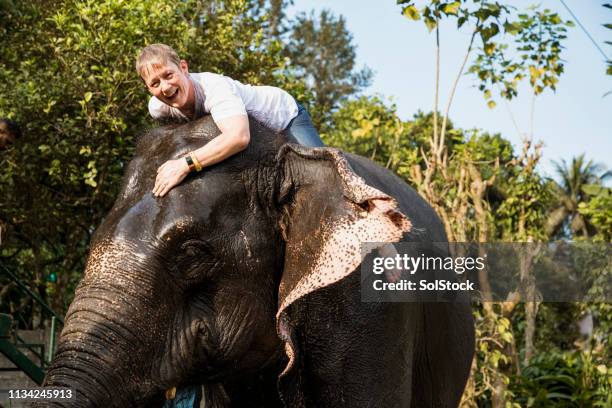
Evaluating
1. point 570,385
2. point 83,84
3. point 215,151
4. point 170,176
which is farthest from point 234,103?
point 570,385

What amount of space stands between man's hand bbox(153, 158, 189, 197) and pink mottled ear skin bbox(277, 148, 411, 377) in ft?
1.46

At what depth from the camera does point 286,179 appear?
3.74 m

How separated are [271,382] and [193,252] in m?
0.65

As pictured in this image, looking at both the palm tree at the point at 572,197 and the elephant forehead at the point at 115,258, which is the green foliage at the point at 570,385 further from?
the palm tree at the point at 572,197

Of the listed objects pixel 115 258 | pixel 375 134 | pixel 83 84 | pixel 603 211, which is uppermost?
pixel 375 134

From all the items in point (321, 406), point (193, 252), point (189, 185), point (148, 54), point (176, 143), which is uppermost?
point (148, 54)

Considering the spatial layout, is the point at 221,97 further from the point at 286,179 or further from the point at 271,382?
the point at 271,382

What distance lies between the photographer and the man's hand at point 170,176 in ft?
11.6

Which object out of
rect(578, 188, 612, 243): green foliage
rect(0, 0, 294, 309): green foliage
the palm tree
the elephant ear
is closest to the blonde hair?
the elephant ear

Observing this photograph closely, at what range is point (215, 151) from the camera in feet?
11.8

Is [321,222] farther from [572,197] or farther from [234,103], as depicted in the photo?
[572,197]

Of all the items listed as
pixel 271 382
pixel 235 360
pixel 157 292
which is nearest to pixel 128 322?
pixel 157 292

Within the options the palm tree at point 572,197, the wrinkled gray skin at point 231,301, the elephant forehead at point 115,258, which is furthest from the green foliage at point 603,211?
the palm tree at point 572,197

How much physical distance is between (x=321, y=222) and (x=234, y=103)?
0.60 m
